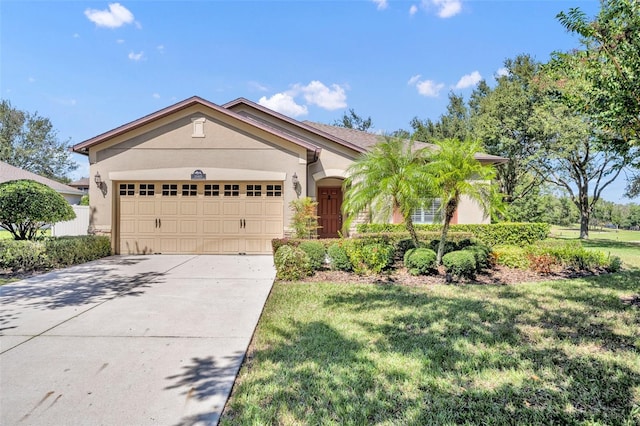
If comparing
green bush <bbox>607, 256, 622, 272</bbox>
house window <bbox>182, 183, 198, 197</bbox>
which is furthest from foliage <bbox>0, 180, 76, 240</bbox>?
green bush <bbox>607, 256, 622, 272</bbox>

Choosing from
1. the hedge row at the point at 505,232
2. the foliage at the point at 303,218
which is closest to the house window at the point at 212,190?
the foliage at the point at 303,218

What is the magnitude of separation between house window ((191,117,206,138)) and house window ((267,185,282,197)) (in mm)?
3161

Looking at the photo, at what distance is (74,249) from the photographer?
10000mm

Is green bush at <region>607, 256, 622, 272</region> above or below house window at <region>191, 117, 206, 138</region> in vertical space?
below

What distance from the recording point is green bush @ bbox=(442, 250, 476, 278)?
25.9 feet

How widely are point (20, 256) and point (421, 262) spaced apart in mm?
10819

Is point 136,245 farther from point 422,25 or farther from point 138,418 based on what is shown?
point 422,25

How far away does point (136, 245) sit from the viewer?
12266 mm

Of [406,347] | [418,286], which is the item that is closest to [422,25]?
[418,286]

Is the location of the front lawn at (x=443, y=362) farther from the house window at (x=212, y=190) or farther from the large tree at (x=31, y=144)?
the large tree at (x=31, y=144)

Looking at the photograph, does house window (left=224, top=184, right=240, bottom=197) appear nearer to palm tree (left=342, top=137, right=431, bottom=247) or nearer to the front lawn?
palm tree (left=342, top=137, right=431, bottom=247)

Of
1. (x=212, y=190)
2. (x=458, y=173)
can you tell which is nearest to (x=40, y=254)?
(x=212, y=190)

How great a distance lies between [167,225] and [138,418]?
412 inches

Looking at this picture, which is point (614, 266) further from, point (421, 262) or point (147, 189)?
point (147, 189)
